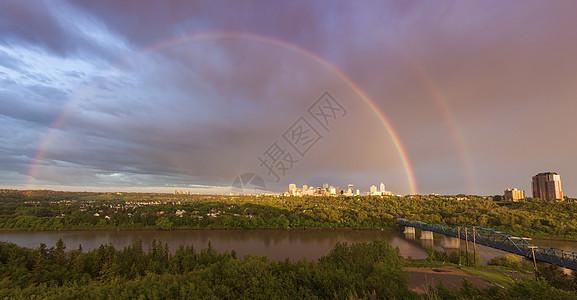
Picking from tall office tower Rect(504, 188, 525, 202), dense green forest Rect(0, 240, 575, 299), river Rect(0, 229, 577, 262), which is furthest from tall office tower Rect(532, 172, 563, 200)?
dense green forest Rect(0, 240, 575, 299)

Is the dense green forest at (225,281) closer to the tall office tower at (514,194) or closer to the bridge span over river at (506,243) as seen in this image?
the bridge span over river at (506,243)

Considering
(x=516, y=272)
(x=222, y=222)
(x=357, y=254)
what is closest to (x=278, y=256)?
(x=357, y=254)

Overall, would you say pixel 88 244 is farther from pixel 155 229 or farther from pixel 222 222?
pixel 222 222

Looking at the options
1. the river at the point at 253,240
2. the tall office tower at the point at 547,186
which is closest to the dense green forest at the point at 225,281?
the river at the point at 253,240

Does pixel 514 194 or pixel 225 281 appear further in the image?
pixel 514 194

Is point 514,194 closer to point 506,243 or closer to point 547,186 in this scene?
point 547,186

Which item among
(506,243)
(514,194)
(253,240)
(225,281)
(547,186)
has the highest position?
(547,186)

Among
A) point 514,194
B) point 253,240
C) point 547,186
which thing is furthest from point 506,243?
point 514,194

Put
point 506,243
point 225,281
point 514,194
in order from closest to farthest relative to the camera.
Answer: point 225,281 → point 506,243 → point 514,194
